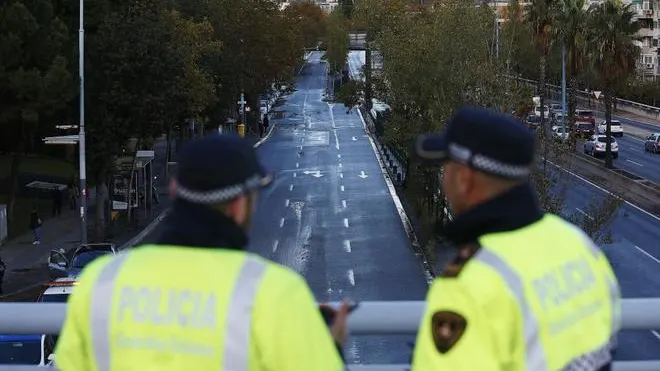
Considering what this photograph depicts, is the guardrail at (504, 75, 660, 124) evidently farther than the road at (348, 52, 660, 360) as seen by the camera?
Yes

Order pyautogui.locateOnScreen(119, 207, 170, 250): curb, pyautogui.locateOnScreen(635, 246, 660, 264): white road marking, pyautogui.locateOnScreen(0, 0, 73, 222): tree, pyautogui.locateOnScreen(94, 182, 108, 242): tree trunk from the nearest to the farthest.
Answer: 1. pyautogui.locateOnScreen(635, 246, 660, 264): white road marking
2. pyautogui.locateOnScreen(0, 0, 73, 222): tree
3. pyautogui.locateOnScreen(119, 207, 170, 250): curb
4. pyautogui.locateOnScreen(94, 182, 108, 242): tree trunk

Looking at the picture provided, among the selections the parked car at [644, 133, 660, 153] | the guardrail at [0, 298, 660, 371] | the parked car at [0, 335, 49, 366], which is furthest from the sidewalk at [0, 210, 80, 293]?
the parked car at [644, 133, 660, 153]

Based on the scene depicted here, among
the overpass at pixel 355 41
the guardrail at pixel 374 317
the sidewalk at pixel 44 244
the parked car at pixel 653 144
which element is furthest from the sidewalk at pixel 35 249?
the overpass at pixel 355 41

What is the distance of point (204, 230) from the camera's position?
2846 mm

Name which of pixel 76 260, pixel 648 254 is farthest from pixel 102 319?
pixel 648 254

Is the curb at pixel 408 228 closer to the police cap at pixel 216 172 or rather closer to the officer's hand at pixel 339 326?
the officer's hand at pixel 339 326

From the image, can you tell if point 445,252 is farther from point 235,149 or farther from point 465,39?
point 235,149

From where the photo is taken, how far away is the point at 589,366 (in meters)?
2.94

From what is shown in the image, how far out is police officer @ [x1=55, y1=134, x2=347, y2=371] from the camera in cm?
272

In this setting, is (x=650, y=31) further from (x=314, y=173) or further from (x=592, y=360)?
(x=592, y=360)

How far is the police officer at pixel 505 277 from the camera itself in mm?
2740

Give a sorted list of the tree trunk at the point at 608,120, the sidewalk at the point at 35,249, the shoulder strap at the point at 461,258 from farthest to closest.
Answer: the tree trunk at the point at 608,120 → the sidewalk at the point at 35,249 → the shoulder strap at the point at 461,258

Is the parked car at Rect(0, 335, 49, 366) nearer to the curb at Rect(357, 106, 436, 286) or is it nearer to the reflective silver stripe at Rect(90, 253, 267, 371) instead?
the reflective silver stripe at Rect(90, 253, 267, 371)

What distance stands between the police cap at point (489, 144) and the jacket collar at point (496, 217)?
66 mm
